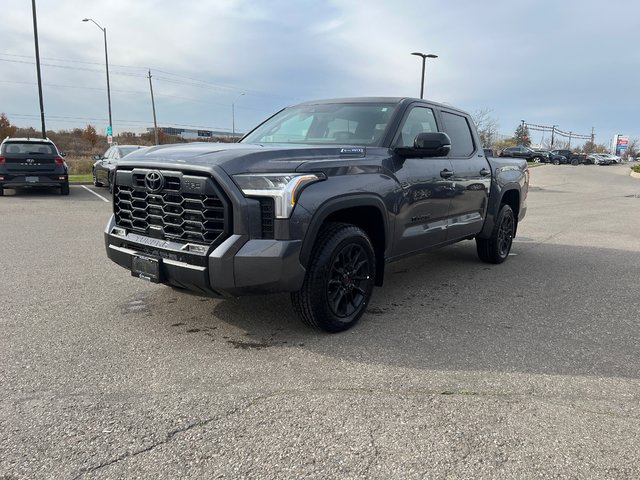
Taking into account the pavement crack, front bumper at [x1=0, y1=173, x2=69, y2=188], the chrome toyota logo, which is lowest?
the pavement crack

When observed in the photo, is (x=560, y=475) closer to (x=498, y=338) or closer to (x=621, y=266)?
(x=498, y=338)

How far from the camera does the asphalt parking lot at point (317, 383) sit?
2383 mm

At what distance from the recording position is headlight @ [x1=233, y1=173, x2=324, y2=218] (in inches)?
132

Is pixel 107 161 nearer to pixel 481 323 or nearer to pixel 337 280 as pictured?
pixel 337 280

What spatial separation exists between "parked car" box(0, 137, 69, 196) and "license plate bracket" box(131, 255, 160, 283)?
40.2 feet

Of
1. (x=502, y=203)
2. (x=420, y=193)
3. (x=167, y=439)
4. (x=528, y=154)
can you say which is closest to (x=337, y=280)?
(x=420, y=193)

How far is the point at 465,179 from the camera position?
18.1ft

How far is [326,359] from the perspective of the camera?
3.47 metres

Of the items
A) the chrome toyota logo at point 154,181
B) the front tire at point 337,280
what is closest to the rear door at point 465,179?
the front tire at point 337,280

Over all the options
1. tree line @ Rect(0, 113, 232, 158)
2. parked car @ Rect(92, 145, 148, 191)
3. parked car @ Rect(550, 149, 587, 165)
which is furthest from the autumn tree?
parked car @ Rect(550, 149, 587, 165)

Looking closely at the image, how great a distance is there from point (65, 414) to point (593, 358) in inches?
134

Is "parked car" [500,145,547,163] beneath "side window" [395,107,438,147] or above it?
above

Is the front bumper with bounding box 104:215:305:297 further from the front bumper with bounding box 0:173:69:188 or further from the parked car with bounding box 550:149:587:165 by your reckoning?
the parked car with bounding box 550:149:587:165

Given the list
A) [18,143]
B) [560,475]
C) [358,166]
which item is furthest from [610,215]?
[18,143]
